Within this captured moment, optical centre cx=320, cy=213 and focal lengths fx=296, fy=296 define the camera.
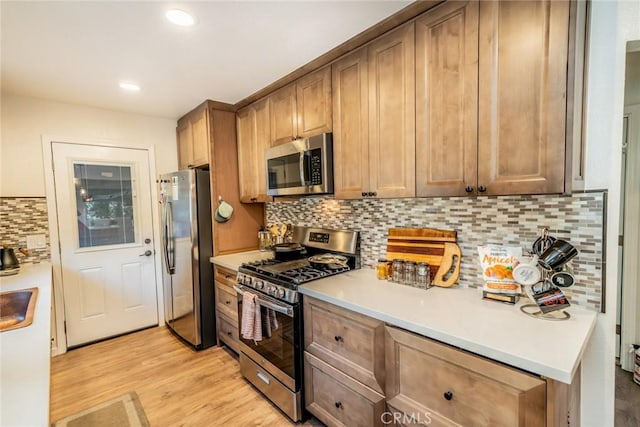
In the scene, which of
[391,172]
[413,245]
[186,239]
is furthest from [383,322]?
[186,239]

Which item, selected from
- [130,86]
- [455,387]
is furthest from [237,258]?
[455,387]

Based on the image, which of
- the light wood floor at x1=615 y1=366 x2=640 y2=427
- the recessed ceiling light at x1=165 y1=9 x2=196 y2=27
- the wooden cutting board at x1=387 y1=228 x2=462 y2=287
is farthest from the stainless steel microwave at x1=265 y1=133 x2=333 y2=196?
the light wood floor at x1=615 y1=366 x2=640 y2=427

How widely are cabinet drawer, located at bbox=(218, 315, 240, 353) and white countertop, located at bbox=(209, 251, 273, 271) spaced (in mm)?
512

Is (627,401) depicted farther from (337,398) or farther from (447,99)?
(447,99)

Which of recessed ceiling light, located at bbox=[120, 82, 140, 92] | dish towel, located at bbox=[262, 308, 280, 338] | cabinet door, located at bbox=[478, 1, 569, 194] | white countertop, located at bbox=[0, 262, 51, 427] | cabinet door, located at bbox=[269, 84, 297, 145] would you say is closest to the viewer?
white countertop, located at bbox=[0, 262, 51, 427]

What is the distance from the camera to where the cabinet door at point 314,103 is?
2055 millimetres

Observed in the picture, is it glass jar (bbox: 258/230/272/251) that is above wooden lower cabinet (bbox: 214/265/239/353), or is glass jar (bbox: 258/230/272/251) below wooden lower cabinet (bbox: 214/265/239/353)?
above

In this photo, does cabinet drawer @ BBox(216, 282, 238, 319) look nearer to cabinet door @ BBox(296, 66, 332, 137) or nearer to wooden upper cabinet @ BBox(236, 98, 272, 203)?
wooden upper cabinet @ BBox(236, 98, 272, 203)

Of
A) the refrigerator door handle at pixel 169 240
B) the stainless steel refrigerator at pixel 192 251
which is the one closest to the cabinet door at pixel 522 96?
the stainless steel refrigerator at pixel 192 251

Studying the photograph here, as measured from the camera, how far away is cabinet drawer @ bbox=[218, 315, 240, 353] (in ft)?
8.68

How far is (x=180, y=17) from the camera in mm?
1581

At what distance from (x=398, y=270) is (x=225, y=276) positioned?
1.63m

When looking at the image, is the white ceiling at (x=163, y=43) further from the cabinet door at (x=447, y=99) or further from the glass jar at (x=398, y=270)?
the glass jar at (x=398, y=270)

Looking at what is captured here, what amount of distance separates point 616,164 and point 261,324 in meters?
2.13
